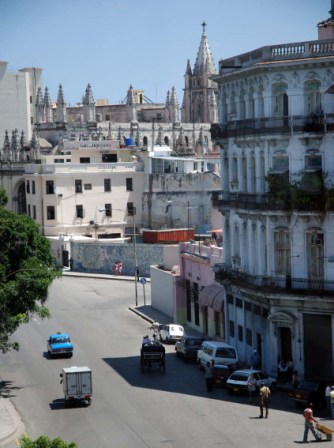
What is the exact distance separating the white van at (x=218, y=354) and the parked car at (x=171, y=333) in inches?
299

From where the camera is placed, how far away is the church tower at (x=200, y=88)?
182 meters

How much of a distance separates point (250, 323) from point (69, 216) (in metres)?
49.3

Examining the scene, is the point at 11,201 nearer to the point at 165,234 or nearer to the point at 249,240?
the point at 165,234

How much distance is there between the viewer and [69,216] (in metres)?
97.9

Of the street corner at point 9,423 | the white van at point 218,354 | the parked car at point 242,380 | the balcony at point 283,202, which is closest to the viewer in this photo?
the street corner at point 9,423

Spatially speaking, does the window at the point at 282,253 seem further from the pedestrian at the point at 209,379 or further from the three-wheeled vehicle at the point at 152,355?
the three-wheeled vehicle at the point at 152,355

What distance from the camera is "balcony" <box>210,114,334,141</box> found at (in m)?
45.9

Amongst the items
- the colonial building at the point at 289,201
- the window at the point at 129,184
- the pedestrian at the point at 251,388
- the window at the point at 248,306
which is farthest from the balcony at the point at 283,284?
the window at the point at 129,184

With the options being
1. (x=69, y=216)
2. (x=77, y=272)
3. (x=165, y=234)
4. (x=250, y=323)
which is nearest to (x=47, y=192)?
(x=69, y=216)

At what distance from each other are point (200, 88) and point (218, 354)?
139005 mm

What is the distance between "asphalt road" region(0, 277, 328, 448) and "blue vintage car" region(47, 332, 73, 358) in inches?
15.3

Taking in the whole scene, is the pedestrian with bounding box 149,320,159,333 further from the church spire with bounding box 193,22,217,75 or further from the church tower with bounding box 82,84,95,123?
the church spire with bounding box 193,22,217,75

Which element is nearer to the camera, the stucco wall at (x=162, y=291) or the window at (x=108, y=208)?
the stucco wall at (x=162, y=291)

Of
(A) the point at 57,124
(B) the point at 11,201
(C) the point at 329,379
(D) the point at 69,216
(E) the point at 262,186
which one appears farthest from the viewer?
(A) the point at 57,124
